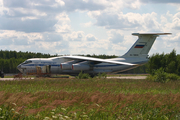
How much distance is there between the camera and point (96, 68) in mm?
29328

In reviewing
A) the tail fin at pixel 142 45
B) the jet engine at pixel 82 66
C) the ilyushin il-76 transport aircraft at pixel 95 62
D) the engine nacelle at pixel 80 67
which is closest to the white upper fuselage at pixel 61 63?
the ilyushin il-76 transport aircraft at pixel 95 62

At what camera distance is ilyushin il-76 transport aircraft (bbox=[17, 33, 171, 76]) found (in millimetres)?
27578

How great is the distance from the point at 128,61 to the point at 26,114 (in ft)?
84.5

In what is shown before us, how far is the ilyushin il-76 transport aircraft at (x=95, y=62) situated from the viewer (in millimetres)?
27578

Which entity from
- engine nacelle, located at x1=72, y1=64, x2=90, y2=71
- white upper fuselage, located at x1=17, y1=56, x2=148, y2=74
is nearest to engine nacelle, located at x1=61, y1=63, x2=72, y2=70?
white upper fuselage, located at x1=17, y1=56, x2=148, y2=74

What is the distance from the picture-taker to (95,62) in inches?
1157

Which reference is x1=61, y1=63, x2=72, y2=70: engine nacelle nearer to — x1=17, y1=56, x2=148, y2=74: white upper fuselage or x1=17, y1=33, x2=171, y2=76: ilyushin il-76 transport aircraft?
x1=17, y1=33, x2=171, y2=76: ilyushin il-76 transport aircraft

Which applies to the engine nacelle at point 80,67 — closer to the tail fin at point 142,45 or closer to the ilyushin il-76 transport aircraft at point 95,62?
the ilyushin il-76 transport aircraft at point 95,62

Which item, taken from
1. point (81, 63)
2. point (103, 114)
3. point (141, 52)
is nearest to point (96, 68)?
point (81, 63)

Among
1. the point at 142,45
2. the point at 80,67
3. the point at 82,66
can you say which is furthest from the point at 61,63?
the point at 142,45

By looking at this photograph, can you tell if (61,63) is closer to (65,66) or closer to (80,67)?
(65,66)

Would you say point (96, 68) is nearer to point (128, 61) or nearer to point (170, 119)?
point (128, 61)

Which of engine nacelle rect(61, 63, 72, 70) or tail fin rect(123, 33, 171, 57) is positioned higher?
tail fin rect(123, 33, 171, 57)

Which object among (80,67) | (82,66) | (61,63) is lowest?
(80,67)
